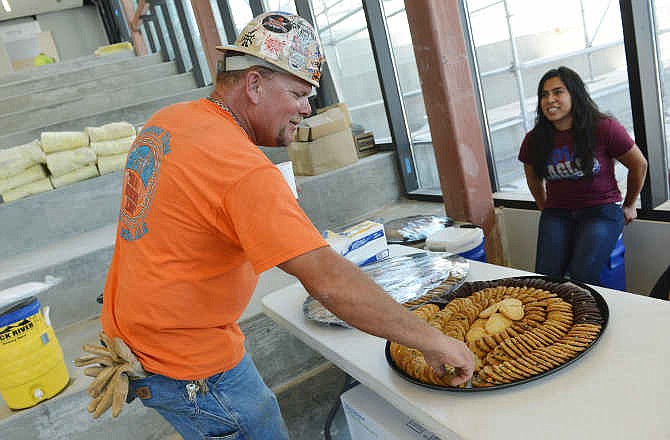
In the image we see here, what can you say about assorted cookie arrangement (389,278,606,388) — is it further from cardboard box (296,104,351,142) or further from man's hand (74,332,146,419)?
cardboard box (296,104,351,142)

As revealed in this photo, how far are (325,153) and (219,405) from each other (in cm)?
230

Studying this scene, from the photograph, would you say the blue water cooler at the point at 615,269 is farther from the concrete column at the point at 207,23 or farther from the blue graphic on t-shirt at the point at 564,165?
the concrete column at the point at 207,23

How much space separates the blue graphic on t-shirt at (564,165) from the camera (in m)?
2.26

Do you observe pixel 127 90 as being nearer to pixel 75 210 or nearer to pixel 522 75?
pixel 75 210

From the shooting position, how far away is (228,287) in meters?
1.14

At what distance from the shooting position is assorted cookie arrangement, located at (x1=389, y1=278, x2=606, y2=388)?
0.91 metres

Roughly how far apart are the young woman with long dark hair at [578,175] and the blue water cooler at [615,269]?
40 millimetres

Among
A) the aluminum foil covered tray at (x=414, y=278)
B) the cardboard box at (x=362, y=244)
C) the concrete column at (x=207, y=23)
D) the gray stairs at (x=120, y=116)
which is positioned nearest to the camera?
the aluminum foil covered tray at (x=414, y=278)

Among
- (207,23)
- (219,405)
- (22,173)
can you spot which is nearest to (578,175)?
(219,405)

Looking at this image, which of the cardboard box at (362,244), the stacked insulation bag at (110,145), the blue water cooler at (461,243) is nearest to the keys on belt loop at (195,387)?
the cardboard box at (362,244)

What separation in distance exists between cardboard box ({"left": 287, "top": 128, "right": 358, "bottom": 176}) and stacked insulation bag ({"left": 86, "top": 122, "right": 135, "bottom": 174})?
1119 mm

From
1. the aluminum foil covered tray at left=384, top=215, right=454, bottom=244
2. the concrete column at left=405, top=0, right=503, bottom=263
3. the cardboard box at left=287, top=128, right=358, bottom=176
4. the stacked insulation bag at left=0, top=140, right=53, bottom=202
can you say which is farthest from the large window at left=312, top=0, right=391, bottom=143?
the stacked insulation bag at left=0, top=140, right=53, bottom=202

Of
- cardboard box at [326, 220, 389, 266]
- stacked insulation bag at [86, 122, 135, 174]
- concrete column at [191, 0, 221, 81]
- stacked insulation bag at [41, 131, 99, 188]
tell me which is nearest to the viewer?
cardboard box at [326, 220, 389, 266]

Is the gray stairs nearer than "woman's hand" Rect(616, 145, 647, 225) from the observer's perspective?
No
